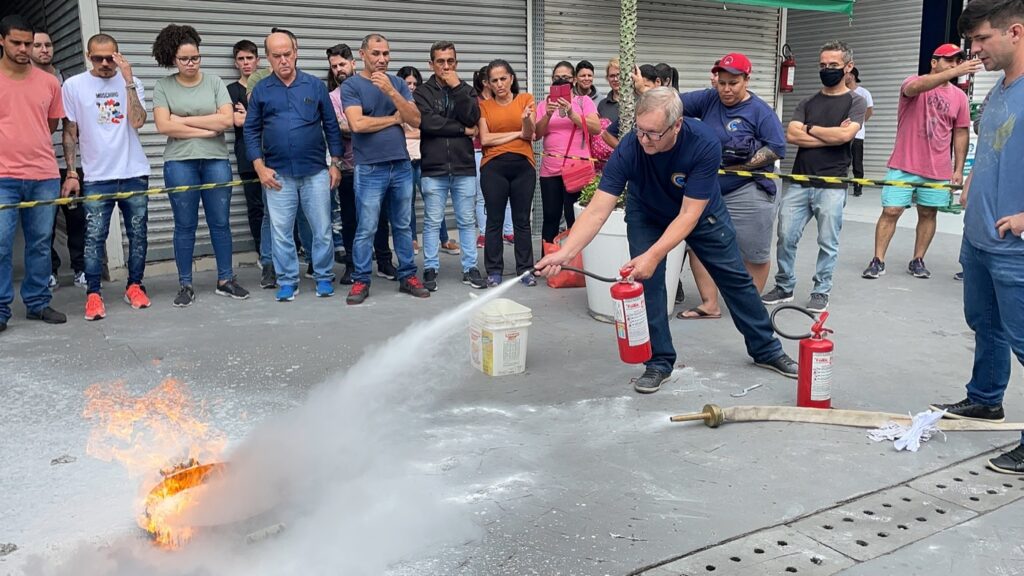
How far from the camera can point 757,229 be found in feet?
22.2

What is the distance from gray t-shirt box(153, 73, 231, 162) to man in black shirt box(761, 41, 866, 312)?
4896 millimetres

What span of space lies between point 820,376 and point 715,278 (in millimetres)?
1015

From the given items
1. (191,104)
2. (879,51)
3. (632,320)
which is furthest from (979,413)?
(879,51)

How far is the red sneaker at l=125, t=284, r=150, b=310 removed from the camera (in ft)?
24.0

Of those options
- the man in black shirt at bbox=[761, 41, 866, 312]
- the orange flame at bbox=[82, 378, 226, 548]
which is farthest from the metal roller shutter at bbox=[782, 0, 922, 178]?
the orange flame at bbox=[82, 378, 226, 548]

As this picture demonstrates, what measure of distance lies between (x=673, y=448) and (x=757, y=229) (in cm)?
300

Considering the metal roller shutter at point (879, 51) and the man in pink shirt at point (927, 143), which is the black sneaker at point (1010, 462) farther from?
the metal roller shutter at point (879, 51)

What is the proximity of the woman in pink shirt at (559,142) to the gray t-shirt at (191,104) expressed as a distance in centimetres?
290

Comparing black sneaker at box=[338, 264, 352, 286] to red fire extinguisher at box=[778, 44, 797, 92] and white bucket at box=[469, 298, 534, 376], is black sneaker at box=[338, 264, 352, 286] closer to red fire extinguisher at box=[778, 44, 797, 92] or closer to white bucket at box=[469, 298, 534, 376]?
white bucket at box=[469, 298, 534, 376]

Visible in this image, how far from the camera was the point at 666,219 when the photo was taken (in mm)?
5082

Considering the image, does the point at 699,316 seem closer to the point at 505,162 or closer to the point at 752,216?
the point at 752,216

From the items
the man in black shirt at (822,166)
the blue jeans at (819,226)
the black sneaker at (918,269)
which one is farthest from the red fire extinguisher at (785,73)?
the blue jeans at (819,226)

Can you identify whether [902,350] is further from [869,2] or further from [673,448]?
[869,2]

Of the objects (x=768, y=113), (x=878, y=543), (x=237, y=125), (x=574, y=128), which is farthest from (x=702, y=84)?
(x=878, y=543)
